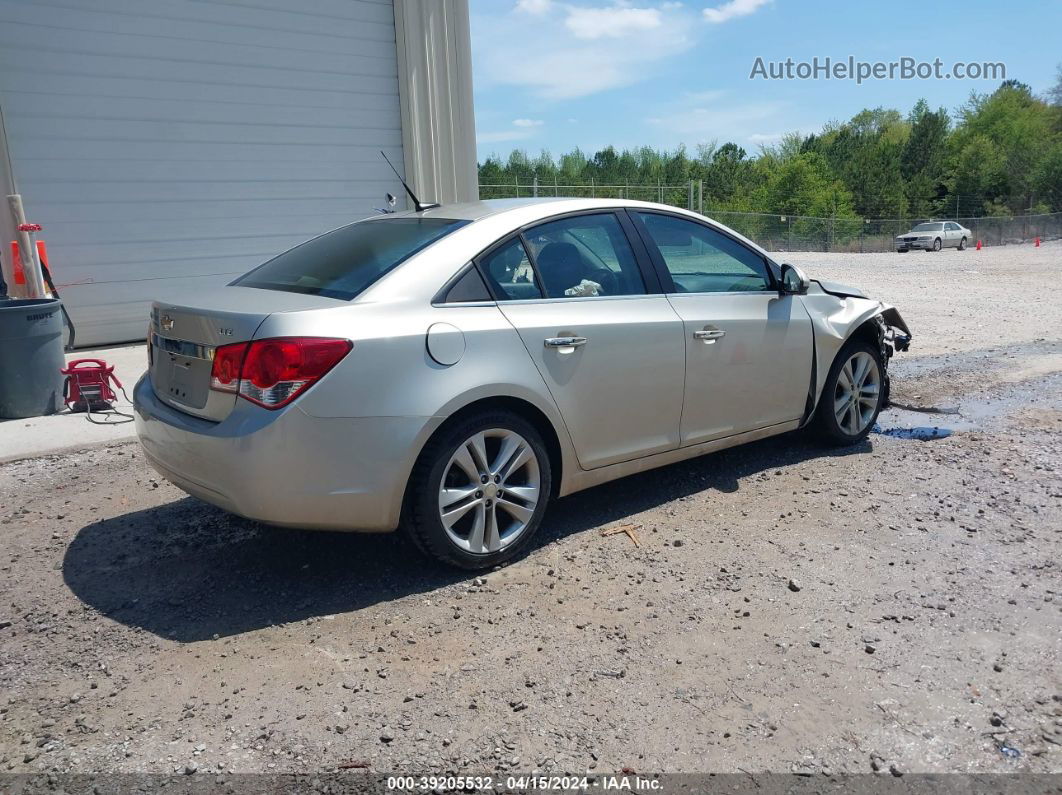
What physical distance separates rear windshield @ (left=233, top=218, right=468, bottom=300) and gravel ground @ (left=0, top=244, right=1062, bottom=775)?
1.28 metres

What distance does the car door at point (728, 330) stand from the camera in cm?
455

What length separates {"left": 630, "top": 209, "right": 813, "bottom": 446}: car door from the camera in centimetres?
455

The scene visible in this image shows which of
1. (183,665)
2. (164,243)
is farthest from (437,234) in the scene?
(164,243)

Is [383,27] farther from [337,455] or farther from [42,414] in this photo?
[337,455]

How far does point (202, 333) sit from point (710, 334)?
255 centimetres

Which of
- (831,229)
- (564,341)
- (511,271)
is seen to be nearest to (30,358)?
(511,271)

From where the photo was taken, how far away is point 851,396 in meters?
5.55

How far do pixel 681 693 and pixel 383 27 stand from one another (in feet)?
33.7

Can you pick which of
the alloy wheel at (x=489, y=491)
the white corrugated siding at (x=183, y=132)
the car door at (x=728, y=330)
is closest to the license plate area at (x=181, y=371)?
the alloy wheel at (x=489, y=491)

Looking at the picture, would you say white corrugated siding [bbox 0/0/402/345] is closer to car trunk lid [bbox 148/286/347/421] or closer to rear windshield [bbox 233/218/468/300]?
rear windshield [bbox 233/218/468/300]

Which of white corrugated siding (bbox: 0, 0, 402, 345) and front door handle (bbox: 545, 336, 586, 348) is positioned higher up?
white corrugated siding (bbox: 0, 0, 402, 345)

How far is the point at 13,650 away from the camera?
3.24 metres

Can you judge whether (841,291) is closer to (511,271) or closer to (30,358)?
(511,271)

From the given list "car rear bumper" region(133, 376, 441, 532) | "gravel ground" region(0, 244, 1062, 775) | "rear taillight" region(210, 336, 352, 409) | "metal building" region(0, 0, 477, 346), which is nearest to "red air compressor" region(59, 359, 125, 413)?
"gravel ground" region(0, 244, 1062, 775)
